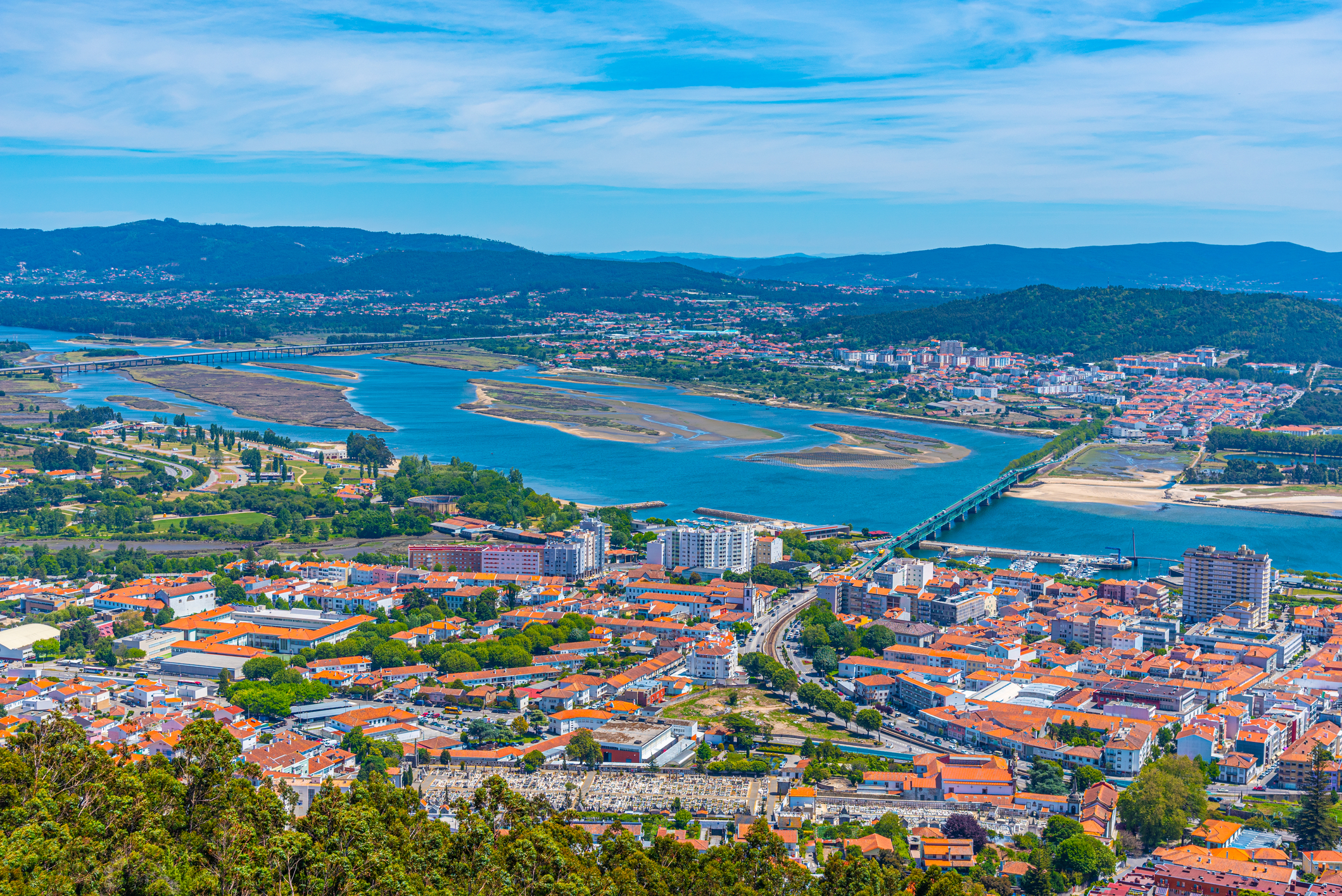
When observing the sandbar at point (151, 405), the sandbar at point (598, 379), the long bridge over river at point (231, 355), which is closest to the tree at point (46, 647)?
the sandbar at point (151, 405)

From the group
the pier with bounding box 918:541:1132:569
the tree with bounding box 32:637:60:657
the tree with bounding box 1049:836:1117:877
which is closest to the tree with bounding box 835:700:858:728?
the tree with bounding box 1049:836:1117:877

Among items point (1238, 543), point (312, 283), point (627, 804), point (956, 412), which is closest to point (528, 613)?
point (627, 804)

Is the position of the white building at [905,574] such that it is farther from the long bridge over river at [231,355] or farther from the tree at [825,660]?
the long bridge over river at [231,355]

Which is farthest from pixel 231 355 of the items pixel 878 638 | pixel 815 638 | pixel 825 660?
Answer: pixel 825 660

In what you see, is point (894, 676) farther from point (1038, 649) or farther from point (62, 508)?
point (62, 508)

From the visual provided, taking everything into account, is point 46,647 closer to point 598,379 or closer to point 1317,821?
point 1317,821
